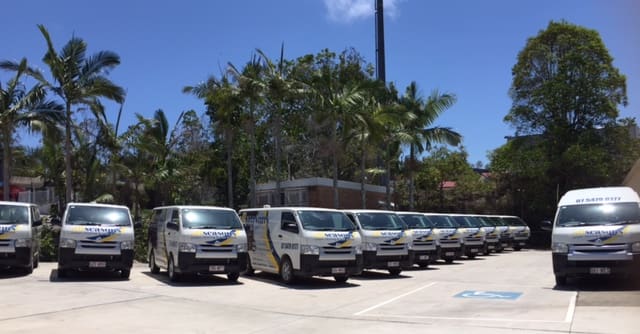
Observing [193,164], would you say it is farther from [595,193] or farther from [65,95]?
[595,193]

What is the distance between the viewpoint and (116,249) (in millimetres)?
16062

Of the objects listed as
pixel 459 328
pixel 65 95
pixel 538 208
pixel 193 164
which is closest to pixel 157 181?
pixel 193 164

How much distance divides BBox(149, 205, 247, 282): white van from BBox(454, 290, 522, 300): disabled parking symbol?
576 centimetres

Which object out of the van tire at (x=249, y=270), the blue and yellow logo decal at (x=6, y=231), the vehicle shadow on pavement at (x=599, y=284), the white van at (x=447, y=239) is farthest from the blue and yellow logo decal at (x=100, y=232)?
the white van at (x=447, y=239)

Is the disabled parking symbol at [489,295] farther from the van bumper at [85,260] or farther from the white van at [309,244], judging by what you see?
the van bumper at [85,260]

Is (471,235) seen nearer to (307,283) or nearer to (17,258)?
(307,283)

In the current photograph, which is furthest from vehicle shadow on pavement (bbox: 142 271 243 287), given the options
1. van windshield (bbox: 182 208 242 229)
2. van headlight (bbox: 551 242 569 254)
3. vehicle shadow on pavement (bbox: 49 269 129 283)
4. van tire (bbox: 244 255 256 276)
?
van headlight (bbox: 551 242 569 254)

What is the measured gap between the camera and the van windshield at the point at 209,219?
52.4 feet

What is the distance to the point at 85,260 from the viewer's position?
15727 millimetres

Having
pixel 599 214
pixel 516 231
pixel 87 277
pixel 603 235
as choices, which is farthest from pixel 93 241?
pixel 516 231

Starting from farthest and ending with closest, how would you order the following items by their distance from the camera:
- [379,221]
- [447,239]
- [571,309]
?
1. [447,239]
2. [379,221]
3. [571,309]

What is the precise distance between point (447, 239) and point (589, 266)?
9528 mm

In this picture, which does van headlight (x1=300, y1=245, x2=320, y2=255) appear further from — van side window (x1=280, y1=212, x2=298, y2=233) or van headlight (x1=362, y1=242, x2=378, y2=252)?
van headlight (x1=362, y1=242, x2=378, y2=252)

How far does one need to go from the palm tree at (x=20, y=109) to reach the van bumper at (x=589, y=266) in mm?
18656
